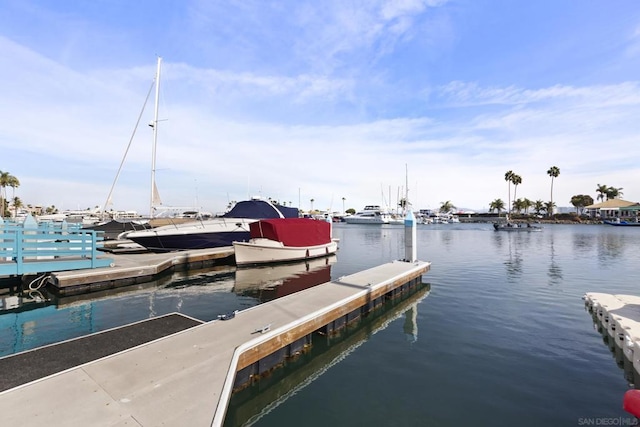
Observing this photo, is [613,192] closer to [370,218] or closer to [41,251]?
[370,218]

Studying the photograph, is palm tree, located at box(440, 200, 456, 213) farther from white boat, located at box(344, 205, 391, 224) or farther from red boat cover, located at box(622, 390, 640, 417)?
red boat cover, located at box(622, 390, 640, 417)

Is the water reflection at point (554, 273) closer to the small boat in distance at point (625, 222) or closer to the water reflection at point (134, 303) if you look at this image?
the water reflection at point (134, 303)

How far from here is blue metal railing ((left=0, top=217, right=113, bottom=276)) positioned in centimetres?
1246

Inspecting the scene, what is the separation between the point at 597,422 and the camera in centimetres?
512

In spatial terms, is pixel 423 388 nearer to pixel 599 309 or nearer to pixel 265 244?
pixel 599 309

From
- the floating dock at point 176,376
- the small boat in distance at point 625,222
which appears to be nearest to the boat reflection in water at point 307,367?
the floating dock at point 176,376

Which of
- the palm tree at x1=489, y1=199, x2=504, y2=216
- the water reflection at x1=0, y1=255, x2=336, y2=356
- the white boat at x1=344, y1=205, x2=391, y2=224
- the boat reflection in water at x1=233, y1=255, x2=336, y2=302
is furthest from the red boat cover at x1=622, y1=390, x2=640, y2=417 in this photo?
the palm tree at x1=489, y1=199, x2=504, y2=216

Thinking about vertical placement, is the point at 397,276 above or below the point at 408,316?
above

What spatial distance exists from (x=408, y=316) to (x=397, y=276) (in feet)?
7.85

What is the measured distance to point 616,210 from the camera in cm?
10844

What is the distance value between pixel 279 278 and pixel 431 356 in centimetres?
1076

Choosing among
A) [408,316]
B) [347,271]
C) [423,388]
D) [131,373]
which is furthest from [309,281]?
[131,373]

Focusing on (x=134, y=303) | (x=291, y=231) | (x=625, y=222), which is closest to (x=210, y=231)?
(x=291, y=231)

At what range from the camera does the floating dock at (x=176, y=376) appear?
406cm
